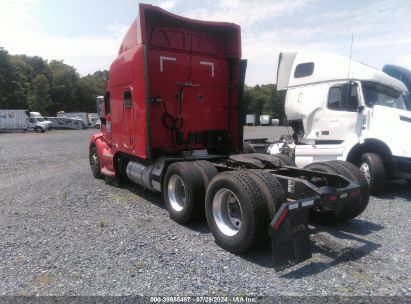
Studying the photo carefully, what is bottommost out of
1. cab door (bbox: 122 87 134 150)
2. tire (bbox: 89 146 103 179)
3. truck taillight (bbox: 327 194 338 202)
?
tire (bbox: 89 146 103 179)

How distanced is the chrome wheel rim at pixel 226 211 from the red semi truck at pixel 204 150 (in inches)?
0.5

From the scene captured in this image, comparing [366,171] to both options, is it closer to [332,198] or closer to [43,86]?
[332,198]

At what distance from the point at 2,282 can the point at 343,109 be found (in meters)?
7.39

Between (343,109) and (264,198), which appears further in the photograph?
(343,109)

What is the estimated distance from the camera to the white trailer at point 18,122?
40434mm

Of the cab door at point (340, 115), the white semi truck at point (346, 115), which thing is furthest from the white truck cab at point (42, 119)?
the cab door at point (340, 115)

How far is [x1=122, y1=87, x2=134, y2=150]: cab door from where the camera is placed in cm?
730

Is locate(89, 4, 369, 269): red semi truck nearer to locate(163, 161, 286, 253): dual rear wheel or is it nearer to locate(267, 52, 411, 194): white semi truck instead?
locate(163, 161, 286, 253): dual rear wheel

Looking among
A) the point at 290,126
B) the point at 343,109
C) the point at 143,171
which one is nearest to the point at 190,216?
the point at 143,171

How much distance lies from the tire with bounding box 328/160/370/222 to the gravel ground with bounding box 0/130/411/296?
27 centimetres

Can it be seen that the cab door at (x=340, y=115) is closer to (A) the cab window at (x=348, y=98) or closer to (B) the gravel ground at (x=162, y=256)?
(A) the cab window at (x=348, y=98)

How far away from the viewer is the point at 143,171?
23.1 ft

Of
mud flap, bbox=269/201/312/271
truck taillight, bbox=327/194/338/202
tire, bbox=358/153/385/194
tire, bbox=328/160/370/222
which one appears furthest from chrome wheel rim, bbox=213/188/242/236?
tire, bbox=358/153/385/194

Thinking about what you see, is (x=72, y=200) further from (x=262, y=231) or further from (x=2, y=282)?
(x=262, y=231)
